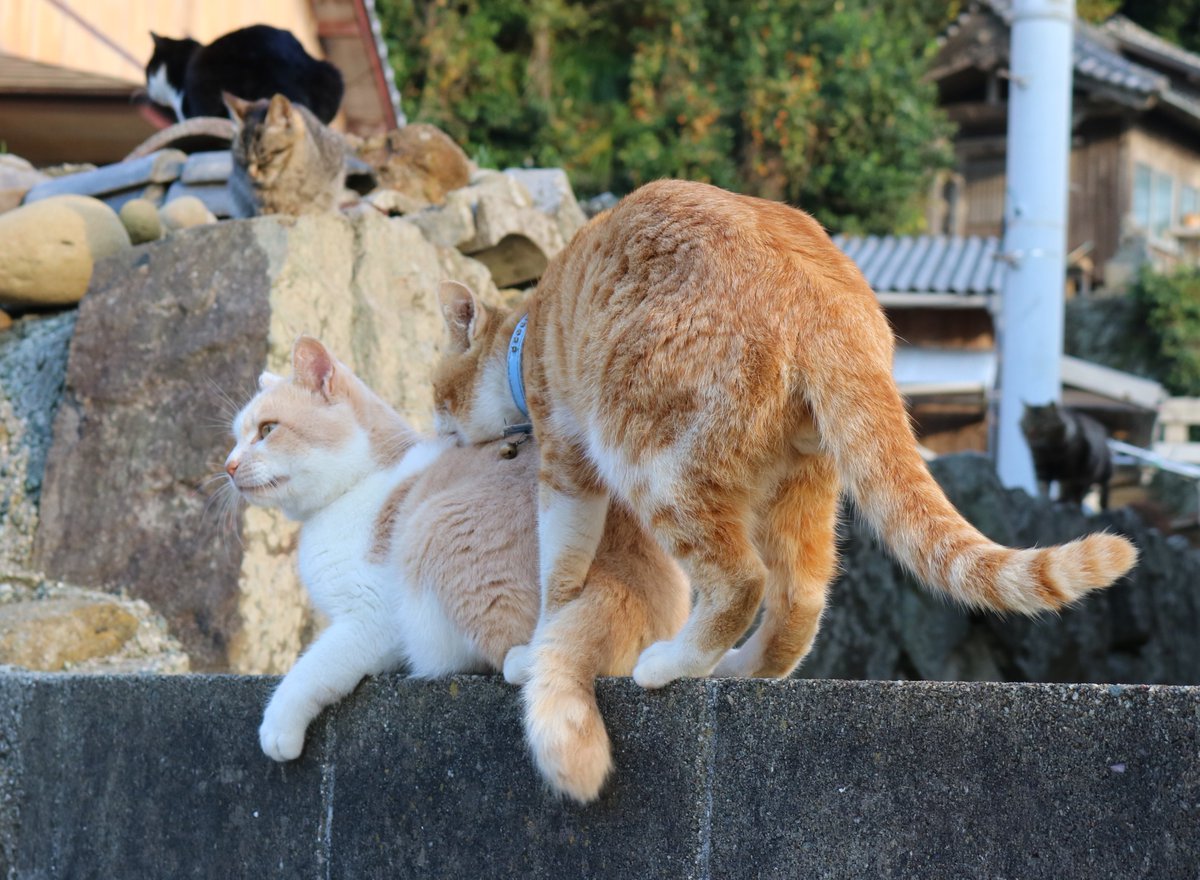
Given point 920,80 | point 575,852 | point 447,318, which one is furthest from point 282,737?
point 920,80

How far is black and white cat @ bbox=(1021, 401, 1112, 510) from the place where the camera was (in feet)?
29.8

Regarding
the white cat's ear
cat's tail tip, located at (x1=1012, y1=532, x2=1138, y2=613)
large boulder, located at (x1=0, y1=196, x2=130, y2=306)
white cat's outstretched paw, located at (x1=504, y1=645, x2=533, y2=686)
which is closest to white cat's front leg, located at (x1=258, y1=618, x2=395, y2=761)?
white cat's outstretched paw, located at (x1=504, y1=645, x2=533, y2=686)

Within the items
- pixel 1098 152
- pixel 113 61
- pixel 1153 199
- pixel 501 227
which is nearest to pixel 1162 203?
pixel 1153 199

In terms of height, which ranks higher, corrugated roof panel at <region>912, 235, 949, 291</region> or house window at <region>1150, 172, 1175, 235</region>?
corrugated roof panel at <region>912, 235, 949, 291</region>

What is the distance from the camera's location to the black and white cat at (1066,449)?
Result: 29.8ft

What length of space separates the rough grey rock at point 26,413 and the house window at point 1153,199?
18440 mm

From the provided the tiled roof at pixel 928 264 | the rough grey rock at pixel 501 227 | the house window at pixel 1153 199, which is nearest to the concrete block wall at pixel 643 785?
the rough grey rock at pixel 501 227

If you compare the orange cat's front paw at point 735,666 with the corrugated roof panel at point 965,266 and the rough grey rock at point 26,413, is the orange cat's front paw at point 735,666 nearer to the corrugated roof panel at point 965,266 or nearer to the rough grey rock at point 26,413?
the rough grey rock at point 26,413

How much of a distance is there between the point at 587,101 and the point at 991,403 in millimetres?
7156

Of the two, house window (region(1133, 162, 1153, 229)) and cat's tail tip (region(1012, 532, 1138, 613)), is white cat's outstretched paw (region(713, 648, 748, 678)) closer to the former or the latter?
cat's tail tip (region(1012, 532, 1138, 613))

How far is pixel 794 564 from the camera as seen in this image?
2404mm

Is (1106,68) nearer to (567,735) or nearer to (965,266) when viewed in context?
(965,266)

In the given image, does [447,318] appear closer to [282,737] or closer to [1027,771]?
[282,737]

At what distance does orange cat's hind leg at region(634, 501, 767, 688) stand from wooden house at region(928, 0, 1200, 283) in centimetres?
1774
